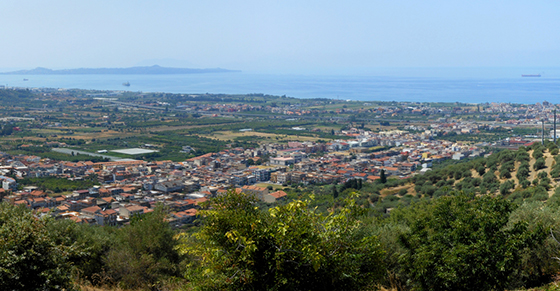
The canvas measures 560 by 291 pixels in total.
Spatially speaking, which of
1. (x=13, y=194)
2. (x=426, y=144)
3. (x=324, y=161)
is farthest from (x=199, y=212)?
(x=426, y=144)

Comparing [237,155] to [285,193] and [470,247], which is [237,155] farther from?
[470,247]

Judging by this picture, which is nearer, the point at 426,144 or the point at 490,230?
the point at 490,230

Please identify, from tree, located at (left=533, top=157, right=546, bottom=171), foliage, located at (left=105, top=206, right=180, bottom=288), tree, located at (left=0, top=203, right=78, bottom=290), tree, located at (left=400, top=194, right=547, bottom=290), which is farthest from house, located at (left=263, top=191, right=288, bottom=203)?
tree, located at (left=0, top=203, right=78, bottom=290)

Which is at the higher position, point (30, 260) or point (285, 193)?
point (30, 260)

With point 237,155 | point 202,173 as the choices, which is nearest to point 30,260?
point 202,173

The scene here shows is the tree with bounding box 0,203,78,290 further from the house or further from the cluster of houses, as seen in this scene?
the house

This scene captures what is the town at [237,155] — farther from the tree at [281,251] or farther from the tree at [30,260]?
the tree at [30,260]

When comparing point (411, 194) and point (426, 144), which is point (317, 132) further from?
point (411, 194)
